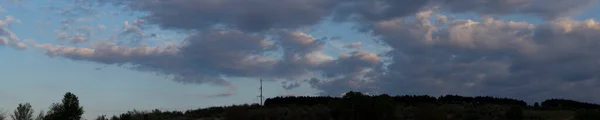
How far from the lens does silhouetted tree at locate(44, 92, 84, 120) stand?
100188 mm

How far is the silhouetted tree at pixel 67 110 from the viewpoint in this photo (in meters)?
100

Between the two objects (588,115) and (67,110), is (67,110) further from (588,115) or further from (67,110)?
(588,115)

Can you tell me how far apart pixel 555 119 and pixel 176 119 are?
4939cm

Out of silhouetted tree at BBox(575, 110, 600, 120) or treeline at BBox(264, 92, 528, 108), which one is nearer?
silhouetted tree at BBox(575, 110, 600, 120)

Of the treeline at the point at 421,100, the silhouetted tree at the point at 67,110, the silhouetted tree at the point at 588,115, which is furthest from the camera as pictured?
the treeline at the point at 421,100

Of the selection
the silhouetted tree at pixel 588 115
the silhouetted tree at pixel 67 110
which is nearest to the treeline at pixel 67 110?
the silhouetted tree at pixel 67 110

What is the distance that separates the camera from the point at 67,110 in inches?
3969

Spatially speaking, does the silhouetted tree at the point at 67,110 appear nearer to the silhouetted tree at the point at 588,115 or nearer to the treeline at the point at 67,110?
the treeline at the point at 67,110

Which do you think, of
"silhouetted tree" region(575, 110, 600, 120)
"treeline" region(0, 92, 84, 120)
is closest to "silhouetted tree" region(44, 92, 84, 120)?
"treeline" region(0, 92, 84, 120)

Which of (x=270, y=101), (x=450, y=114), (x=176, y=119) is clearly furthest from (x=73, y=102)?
(x=450, y=114)

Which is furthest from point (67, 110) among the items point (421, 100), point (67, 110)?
point (421, 100)

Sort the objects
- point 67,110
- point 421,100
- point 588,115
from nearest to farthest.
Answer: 1. point 588,115
2. point 67,110
3. point 421,100

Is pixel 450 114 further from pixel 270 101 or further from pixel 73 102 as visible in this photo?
pixel 73 102

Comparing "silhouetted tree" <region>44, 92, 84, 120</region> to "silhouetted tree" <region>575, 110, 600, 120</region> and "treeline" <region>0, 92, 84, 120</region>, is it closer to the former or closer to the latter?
"treeline" <region>0, 92, 84, 120</region>
